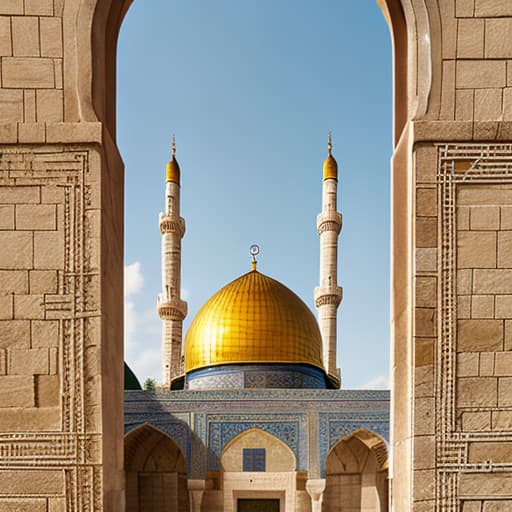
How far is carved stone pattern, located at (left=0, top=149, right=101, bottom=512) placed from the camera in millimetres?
2686

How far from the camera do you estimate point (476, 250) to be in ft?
9.05

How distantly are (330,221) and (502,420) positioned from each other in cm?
1416

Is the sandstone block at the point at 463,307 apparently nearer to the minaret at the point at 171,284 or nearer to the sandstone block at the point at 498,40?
the sandstone block at the point at 498,40

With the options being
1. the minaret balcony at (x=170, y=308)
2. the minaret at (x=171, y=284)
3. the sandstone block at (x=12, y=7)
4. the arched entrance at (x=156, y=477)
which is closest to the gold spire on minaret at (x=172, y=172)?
the minaret at (x=171, y=284)

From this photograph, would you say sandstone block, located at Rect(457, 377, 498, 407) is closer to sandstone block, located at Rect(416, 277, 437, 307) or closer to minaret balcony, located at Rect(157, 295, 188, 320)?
sandstone block, located at Rect(416, 277, 437, 307)

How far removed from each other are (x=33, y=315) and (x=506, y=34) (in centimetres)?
254

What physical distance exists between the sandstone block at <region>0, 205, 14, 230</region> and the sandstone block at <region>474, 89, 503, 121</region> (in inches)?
86.1

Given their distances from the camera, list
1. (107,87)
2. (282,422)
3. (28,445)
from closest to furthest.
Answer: (28,445) → (107,87) → (282,422)

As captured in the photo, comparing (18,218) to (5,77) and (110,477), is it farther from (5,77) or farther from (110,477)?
(110,477)

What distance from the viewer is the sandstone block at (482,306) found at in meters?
2.74

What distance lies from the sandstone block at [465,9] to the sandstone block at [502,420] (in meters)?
1.83

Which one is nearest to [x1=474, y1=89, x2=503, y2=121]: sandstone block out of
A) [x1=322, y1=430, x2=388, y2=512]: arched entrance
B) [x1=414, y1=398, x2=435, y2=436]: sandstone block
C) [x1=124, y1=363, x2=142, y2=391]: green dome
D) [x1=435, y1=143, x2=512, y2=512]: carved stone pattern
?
[x1=435, y1=143, x2=512, y2=512]: carved stone pattern

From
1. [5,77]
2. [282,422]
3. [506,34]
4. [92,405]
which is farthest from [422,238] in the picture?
[282,422]

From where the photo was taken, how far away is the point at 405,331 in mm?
2816
